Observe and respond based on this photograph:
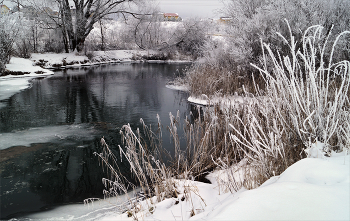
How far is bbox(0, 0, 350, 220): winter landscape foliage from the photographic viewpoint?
216 cm

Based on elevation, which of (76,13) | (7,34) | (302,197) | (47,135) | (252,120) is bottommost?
(47,135)

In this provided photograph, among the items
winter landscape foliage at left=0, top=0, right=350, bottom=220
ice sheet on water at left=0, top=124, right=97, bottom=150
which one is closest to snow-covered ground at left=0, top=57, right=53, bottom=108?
winter landscape foliage at left=0, top=0, right=350, bottom=220

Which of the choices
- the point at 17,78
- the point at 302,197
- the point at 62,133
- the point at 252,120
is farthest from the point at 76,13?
the point at 302,197

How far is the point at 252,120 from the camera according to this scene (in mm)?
2498

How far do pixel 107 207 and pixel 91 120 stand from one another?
13.0 ft

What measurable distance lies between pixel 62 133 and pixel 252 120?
4.47 metres

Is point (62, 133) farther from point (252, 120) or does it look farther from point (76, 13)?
point (76, 13)

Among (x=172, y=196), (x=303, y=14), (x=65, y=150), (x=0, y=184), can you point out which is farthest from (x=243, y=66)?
(x=0, y=184)

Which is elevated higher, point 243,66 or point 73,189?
point 243,66

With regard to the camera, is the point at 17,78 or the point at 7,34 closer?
the point at 17,78

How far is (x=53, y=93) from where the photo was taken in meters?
9.86

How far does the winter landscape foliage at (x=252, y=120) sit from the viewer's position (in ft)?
7.10

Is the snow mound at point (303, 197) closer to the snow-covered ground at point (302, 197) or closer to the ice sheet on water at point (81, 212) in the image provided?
the snow-covered ground at point (302, 197)

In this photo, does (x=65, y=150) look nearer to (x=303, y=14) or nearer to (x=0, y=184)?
(x=0, y=184)
